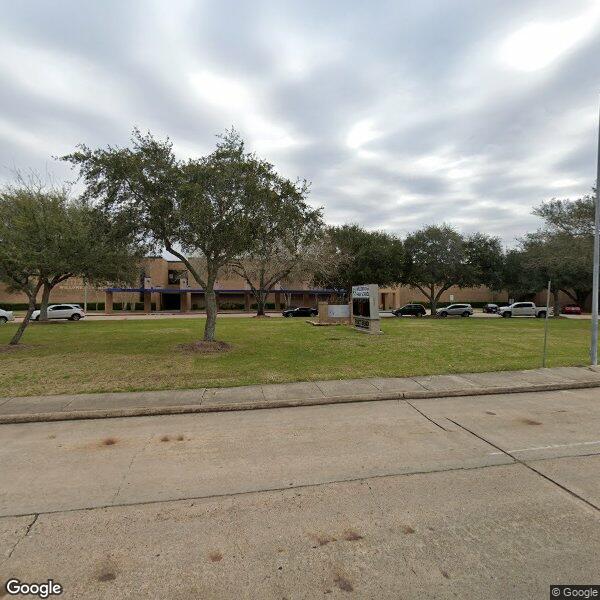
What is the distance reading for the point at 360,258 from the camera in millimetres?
37875

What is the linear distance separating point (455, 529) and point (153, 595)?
2.45 metres

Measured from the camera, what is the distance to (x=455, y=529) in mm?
3324

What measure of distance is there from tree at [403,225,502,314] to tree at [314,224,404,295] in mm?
1702

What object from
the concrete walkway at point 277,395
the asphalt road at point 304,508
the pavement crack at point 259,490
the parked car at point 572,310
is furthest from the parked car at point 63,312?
the parked car at point 572,310

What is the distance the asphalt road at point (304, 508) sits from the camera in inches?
109

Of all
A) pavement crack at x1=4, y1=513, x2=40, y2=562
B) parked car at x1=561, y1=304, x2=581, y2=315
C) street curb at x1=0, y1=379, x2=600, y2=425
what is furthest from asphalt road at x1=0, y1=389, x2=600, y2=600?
parked car at x1=561, y1=304, x2=581, y2=315

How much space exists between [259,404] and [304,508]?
12.3 feet

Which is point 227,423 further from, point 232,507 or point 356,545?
point 356,545

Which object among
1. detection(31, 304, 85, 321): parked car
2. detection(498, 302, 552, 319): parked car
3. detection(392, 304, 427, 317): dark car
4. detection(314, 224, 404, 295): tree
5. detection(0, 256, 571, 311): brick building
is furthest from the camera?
detection(0, 256, 571, 311): brick building

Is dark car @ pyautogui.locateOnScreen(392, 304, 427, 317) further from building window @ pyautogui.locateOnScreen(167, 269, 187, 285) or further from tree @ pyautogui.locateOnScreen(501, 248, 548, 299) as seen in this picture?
building window @ pyautogui.locateOnScreen(167, 269, 187, 285)

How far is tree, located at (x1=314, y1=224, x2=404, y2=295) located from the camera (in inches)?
1471

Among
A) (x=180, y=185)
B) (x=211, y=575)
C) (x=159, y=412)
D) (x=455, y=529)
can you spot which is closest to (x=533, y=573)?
(x=455, y=529)

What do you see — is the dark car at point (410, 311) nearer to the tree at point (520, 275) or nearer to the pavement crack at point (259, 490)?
the tree at point (520, 275)

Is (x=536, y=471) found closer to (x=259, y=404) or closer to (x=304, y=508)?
(x=304, y=508)
